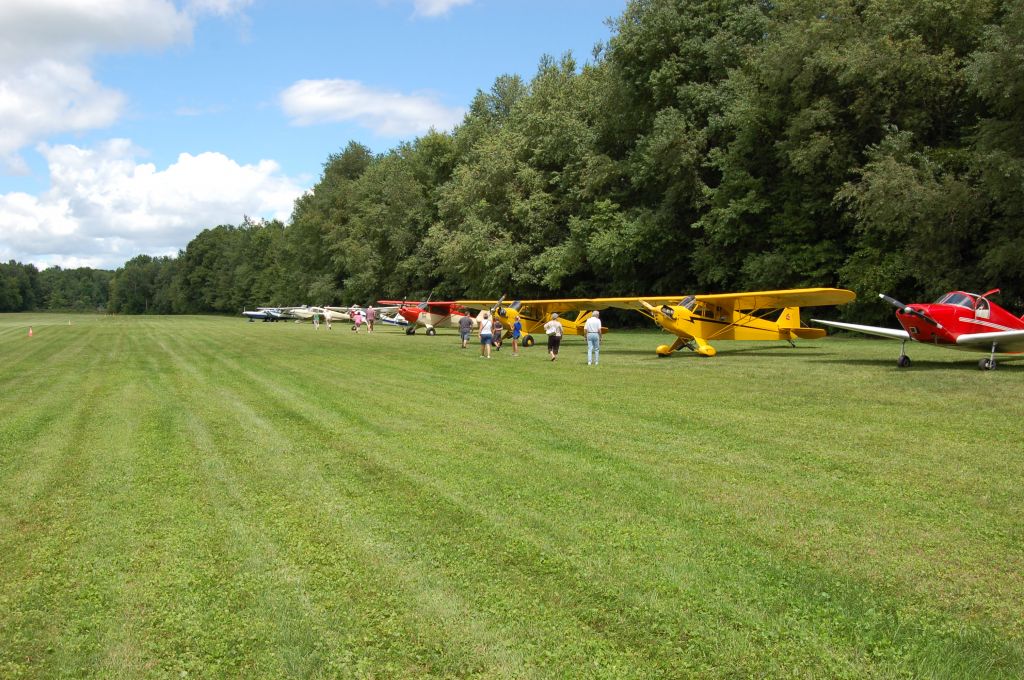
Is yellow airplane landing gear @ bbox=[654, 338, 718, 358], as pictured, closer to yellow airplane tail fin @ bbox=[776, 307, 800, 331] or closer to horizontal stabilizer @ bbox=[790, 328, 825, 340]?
yellow airplane tail fin @ bbox=[776, 307, 800, 331]

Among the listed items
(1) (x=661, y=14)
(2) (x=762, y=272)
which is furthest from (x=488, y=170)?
(2) (x=762, y=272)

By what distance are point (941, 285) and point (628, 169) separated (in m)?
18.7

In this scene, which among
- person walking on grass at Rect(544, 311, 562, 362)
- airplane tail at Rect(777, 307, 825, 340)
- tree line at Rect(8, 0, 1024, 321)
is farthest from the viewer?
tree line at Rect(8, 0, 1024, 321)

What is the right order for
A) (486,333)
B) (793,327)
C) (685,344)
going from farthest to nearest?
(793,327) → (486,333) → (685,344)

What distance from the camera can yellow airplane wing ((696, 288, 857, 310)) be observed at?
20.6m

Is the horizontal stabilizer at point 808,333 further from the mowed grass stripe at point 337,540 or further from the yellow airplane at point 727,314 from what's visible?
the mowed grass stripe at point 337,540

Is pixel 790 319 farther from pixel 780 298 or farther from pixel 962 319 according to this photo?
pixel 962 319

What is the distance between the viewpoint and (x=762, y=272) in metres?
33.5

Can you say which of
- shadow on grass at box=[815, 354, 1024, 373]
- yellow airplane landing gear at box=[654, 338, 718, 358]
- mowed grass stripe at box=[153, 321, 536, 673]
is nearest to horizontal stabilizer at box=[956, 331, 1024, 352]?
shadow on grass at box=[815, 354, 1024, 373]

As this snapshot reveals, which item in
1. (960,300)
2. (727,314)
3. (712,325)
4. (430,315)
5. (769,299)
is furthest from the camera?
(430,315)

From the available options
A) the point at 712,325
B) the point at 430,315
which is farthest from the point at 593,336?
the point at 430,315

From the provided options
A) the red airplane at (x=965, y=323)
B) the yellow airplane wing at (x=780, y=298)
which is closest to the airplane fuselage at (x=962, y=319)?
the red airplane at (x=965, y=323)

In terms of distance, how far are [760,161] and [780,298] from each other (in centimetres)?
1663

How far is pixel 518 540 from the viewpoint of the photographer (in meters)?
5.11
